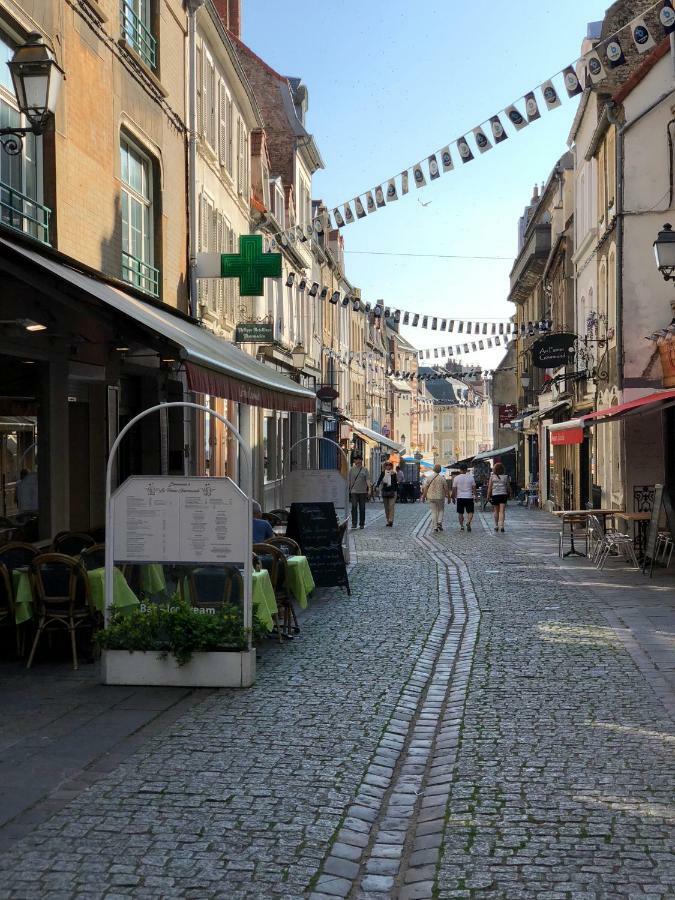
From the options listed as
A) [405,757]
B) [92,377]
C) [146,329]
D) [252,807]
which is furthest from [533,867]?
[92,377]

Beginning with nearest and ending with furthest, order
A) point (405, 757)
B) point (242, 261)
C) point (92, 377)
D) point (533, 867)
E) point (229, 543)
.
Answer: point (533, 867)
point (405, 757)
point (229, 543)
point (92, 377)
point (242, 261)

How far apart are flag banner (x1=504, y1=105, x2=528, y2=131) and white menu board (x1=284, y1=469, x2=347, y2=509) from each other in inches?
218

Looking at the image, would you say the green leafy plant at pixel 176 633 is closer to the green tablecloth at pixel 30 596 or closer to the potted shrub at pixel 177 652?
the potted shrub at pixel 177 652

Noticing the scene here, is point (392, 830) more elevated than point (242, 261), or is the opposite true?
point (242, 261)

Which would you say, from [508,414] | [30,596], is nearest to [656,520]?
[30,596]

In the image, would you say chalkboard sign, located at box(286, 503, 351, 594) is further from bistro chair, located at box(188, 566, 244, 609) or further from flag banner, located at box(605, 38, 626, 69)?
flag banner, located at box(605, 38, 626, 69)

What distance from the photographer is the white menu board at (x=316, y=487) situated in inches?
642

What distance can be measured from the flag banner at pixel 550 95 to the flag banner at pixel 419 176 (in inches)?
126

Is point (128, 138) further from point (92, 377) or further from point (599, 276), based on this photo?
point (599, 276)

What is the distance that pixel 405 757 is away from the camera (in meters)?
6.75

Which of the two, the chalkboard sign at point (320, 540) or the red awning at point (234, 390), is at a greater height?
the red awning at point (234, 390)

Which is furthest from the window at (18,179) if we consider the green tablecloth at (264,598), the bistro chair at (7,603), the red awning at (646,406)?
the red awning at (646,406)

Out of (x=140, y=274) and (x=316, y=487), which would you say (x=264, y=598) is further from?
(x=140, y=274)

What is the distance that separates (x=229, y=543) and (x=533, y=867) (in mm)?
4228
